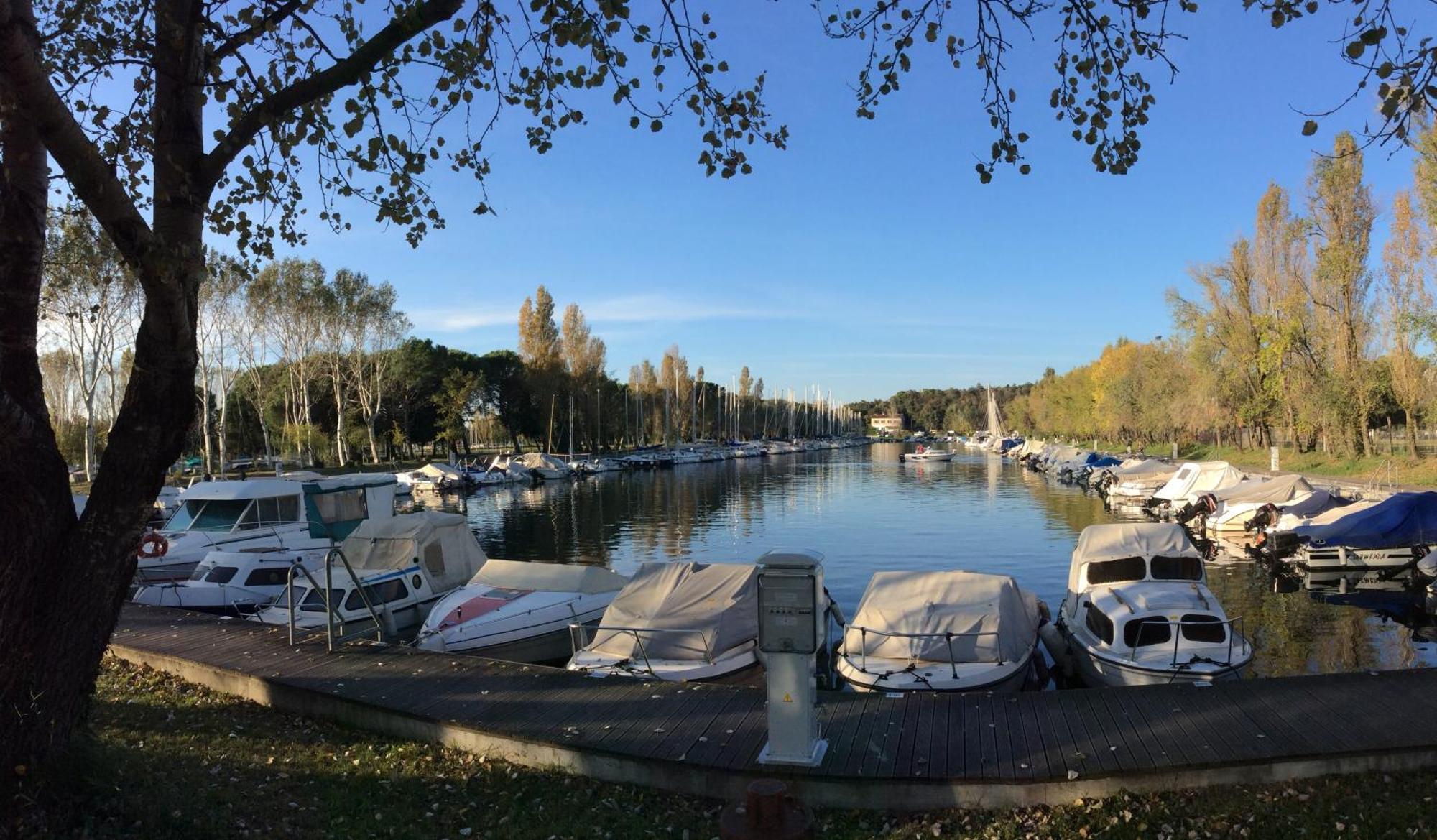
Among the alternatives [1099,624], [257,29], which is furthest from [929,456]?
[257,29]

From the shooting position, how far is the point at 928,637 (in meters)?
13.0

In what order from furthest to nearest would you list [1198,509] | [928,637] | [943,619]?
[1198,509]
[943,619]
[928,637]

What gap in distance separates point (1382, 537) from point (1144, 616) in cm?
1678

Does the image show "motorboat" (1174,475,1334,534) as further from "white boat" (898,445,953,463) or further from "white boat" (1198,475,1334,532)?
"white boat" (898,445,953,463)

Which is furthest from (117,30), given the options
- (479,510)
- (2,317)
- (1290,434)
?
(1290,434)

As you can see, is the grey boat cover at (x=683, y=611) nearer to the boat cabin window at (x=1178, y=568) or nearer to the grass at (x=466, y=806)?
the grass at (x=466, y=806)

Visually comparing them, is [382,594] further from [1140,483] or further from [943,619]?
[1140,483]

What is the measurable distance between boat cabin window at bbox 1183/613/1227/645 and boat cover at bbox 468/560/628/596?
10.9 meters

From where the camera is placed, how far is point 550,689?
10.5m

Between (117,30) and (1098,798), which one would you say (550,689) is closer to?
(1098,798)

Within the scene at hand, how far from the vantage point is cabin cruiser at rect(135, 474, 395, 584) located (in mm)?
24516

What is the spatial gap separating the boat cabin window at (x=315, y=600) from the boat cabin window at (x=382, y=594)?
212 millimetres

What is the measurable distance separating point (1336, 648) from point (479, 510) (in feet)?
155

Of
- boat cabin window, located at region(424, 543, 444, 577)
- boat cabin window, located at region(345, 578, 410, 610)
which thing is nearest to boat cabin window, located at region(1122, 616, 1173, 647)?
boat cabin window, located at region(345, 578, 410, 610)
